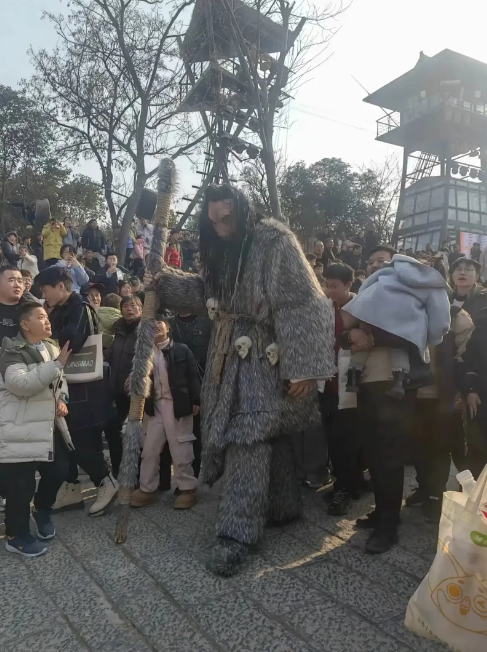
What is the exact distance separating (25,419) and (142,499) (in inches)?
43.0

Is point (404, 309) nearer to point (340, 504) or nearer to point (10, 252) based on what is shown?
point (340, 504)

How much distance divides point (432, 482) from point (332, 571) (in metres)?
1.09

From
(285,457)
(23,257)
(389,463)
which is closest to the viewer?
(389,463)

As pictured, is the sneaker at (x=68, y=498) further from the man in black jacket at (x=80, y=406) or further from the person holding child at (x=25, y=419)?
the person holding child at (x=25, y=419)

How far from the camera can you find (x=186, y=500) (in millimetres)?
3570

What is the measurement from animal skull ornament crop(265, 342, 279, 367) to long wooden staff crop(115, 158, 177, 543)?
0.79 m

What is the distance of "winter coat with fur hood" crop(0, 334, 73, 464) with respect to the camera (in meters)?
2.91

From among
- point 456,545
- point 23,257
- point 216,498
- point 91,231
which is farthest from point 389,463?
point 91,231

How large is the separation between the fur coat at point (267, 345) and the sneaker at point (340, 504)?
689 millimetres

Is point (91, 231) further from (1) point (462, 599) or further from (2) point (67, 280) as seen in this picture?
(1) point (462, 599)

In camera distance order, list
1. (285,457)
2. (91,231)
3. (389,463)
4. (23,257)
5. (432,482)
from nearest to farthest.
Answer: (389,463) < (285,457) < (432,482) < (23,257) < (91,231)

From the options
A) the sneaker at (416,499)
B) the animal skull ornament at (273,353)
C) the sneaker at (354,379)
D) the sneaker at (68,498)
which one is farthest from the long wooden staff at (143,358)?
the sneaker at (416,499)

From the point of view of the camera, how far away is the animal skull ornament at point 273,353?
2957 mm

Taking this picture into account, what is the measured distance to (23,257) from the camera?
10.3 m
